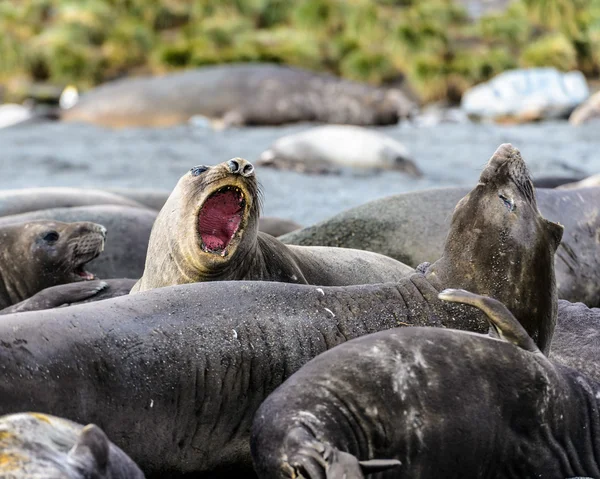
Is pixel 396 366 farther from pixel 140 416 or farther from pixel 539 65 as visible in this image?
pixel 539 65

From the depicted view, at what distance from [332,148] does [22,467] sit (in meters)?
10.9

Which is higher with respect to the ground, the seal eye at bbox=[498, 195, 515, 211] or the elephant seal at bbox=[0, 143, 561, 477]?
the seal eye at bbox=[498, 195, 515, 211]

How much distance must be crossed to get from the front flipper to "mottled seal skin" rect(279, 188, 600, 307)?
1.59m

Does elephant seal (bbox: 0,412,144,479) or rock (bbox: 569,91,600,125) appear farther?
rock (bbox: 569,91,600,125)

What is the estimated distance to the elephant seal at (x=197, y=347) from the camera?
3314 millimetres

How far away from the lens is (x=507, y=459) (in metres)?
3.33

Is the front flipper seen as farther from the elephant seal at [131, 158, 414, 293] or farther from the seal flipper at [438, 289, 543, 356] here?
the seal flipper at [438, 289, 543, 356]

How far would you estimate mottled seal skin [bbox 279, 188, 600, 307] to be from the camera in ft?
20.3

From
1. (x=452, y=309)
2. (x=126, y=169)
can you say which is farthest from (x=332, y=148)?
(x=452, y=309)

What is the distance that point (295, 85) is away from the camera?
18984 millimetres

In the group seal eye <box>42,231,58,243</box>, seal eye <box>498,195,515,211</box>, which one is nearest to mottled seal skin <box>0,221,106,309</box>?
seal eye <box>42,231,58,243</box>

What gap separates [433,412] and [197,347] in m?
0.79

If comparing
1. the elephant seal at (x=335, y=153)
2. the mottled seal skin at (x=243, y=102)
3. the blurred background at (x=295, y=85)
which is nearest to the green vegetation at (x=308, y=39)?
the blurred background at (x=295, y=85)

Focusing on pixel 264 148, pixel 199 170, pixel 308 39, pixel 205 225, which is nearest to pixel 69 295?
pixel 205 225
